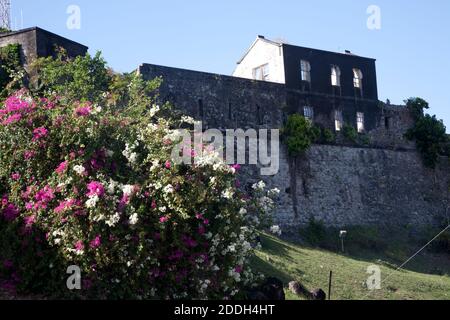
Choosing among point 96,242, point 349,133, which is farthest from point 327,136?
point 96,242

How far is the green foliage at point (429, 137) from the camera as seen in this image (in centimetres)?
3603

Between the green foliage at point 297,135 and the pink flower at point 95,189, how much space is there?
17.6 m

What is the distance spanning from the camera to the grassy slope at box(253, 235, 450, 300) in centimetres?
2108

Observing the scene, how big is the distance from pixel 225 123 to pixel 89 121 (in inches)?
574

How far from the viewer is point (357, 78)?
35.7 m

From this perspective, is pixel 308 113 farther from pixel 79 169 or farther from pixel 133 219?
pixel 133 219

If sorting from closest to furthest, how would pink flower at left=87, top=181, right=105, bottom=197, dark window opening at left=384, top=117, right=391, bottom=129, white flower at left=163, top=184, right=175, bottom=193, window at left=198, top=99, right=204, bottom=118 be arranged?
pink flower at left=87, top=181, right=105, bottom=197, white flower at left=163, top=184, right=175, bottom=193, window at left=198, top=99, right=204, bottom=118, dark window opening at left=384, top=117, right=391, bottom=129

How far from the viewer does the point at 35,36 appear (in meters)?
26.1

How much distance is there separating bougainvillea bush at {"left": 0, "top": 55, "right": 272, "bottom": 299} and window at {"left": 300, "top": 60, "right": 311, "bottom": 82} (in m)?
18.6

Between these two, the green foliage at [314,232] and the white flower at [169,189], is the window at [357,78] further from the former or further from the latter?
the white flower at [169,189]

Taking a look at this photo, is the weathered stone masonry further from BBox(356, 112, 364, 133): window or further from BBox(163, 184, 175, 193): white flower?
BBox(163, 184, 175, 193): white flower

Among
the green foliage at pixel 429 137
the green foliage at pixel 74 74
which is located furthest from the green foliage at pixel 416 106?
the green foliage at pixel 74 74

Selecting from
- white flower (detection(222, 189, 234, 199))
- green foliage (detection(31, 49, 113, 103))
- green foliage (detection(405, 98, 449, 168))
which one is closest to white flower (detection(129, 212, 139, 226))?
white flower (detection(222, 189, 234, 199))
